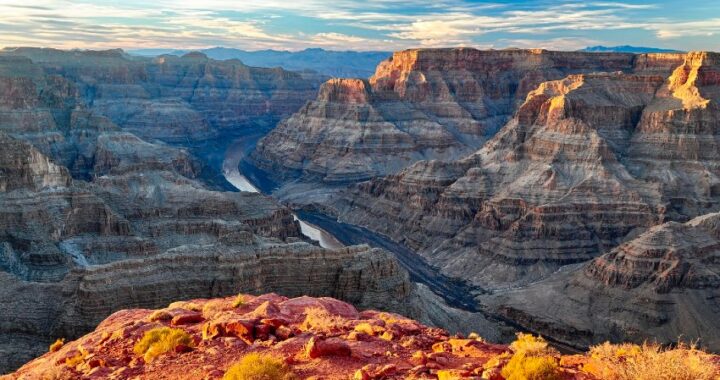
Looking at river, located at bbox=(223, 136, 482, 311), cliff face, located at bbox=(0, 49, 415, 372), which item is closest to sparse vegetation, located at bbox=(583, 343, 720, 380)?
cliff face, located at bbox=(0, 49, 415, 372)

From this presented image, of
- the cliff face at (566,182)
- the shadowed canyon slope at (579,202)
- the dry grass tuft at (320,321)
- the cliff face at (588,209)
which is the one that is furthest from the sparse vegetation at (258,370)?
the cliff face at (566,182)

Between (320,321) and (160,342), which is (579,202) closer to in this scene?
(320,321)

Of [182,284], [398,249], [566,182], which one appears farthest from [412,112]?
[182,284]

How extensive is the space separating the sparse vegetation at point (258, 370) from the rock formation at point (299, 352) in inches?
1.5

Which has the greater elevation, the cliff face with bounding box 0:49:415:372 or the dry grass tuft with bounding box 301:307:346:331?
the dry grass tuft with bounding box 301:307:346:331

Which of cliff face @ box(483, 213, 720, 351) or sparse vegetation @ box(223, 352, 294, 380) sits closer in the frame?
sparse vegetation @ box(223, 352, 294, 380)

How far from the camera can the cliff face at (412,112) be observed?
149625 millimetres

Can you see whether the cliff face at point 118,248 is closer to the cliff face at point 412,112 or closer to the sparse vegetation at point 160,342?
the sparse vegetation at point 160,342

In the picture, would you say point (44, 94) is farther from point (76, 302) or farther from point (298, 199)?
point (76, 302)

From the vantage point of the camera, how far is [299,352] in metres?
22.0

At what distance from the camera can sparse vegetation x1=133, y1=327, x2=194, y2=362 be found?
2273 centimetres

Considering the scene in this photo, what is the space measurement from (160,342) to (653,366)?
1465 centimetres

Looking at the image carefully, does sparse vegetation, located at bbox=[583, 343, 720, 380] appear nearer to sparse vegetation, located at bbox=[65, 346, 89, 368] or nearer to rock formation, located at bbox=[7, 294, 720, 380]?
rock formation, located at bbox=[7, 294, 720, 380]

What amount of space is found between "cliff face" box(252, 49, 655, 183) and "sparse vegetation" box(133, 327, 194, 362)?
11862 cm
